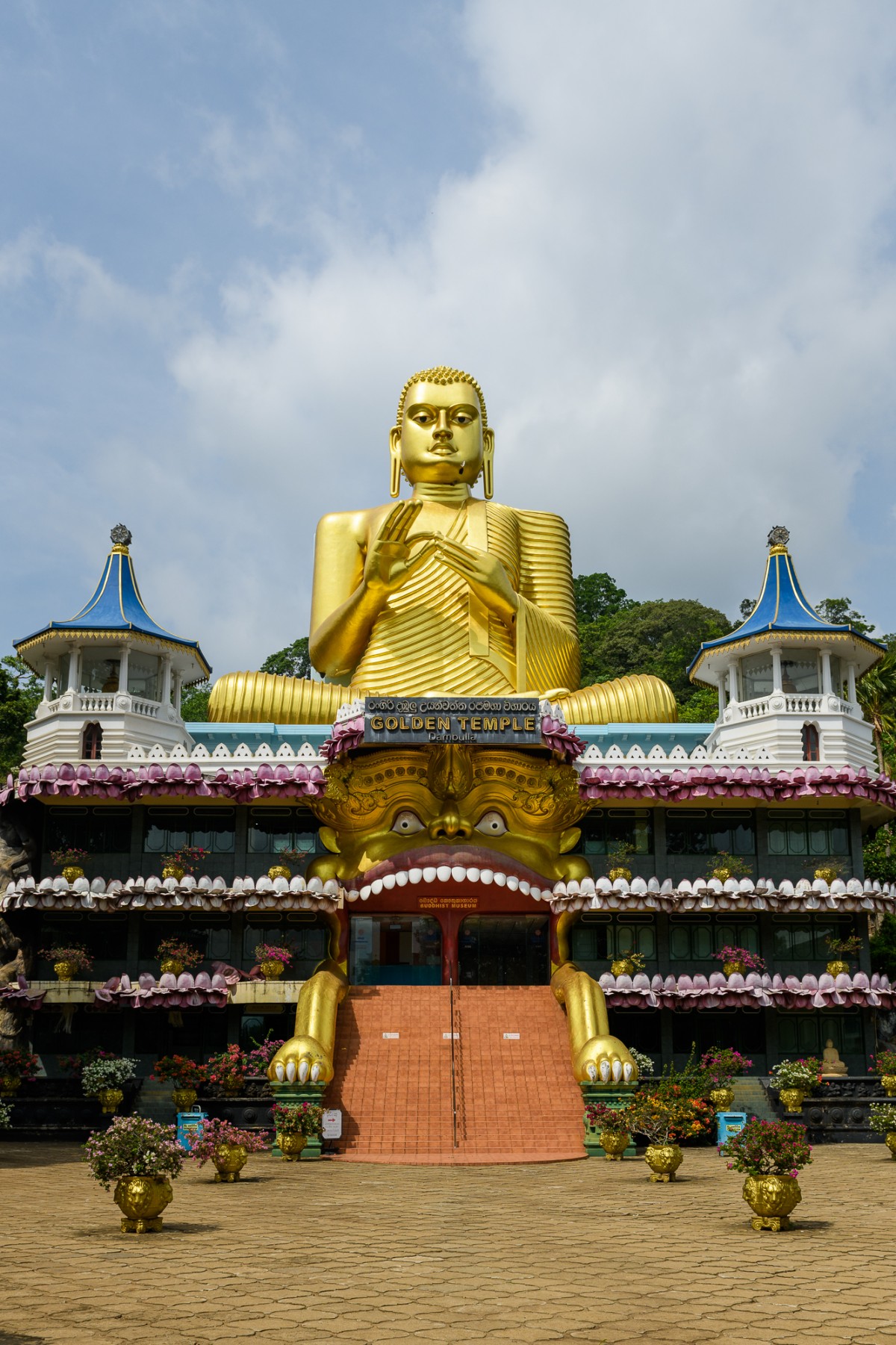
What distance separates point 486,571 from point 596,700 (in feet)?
15.0

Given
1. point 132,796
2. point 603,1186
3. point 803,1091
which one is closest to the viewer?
point 603,1186

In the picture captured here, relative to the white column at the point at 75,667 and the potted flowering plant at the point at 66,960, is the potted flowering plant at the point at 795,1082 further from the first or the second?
the white column at the point at 75,667

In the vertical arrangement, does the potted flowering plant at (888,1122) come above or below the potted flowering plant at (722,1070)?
below

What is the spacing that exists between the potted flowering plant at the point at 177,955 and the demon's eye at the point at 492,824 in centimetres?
652

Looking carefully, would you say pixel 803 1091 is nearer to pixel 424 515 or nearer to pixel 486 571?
pixel 486 571

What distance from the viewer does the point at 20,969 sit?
2917 cm

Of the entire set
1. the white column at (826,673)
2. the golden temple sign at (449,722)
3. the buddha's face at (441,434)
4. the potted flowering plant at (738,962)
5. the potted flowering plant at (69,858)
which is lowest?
the potted flowering plant at (738,962)

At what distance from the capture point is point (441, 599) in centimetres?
3169

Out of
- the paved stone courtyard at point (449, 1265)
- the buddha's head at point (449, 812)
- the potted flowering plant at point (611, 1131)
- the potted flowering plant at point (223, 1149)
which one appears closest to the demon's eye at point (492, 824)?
the buddha's head at point (449, 812)

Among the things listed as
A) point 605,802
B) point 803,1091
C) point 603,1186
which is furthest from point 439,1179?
point 605,802

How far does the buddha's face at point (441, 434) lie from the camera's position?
34.0 metres

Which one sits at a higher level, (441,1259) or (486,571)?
(486,571)

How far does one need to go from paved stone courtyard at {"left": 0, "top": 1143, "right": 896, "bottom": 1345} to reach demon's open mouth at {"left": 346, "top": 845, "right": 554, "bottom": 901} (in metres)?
9.84

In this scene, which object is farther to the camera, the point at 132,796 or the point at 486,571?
the point at 486,571
